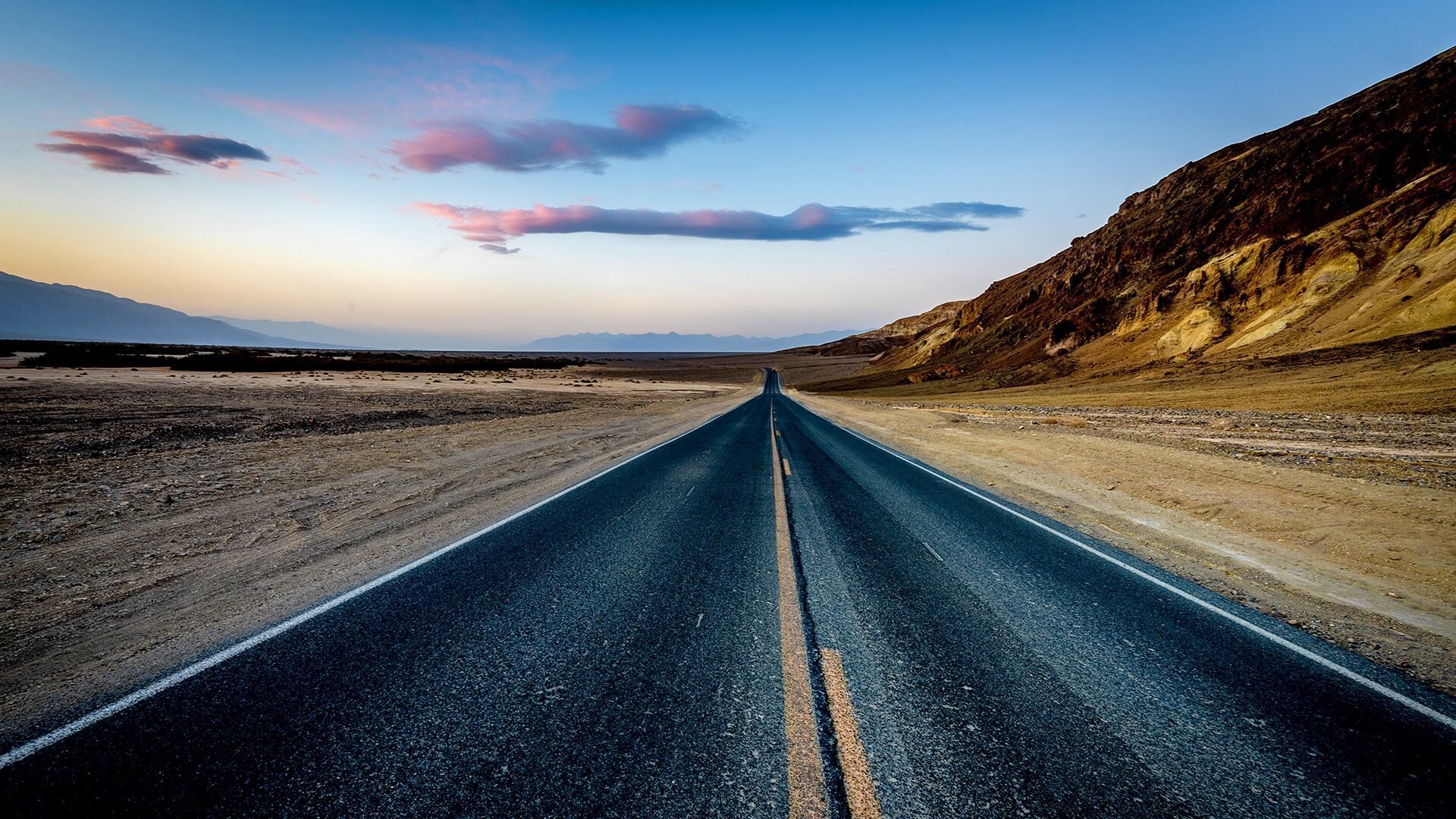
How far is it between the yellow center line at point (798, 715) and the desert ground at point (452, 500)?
159 inches

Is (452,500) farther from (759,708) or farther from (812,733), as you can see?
(812,733)

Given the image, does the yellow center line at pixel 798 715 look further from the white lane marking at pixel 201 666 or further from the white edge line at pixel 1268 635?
the white edge line at pixel 1268 635

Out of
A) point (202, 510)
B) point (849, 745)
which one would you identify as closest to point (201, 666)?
point (849, 745)

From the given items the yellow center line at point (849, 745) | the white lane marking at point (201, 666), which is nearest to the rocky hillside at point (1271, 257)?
the yellow center line at point (849, 745)

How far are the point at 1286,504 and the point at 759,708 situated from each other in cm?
1053

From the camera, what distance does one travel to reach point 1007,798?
276cm

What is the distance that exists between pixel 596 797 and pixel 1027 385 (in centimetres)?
5092

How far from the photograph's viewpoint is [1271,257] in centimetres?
4025

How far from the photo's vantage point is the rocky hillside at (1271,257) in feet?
102

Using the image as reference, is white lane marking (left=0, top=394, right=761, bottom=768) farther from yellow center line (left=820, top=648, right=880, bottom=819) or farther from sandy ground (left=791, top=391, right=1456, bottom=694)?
sandy ground (left=791, top=391, right=1456, bottom=694)

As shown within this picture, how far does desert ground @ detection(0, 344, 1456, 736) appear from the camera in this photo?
15.5 ft

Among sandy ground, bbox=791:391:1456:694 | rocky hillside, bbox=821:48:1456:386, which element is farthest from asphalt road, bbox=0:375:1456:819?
rocky hillside, bbox=821:48:1456:386

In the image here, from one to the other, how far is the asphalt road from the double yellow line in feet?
0.05

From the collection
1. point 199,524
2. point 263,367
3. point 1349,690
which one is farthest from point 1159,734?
point 263,367
